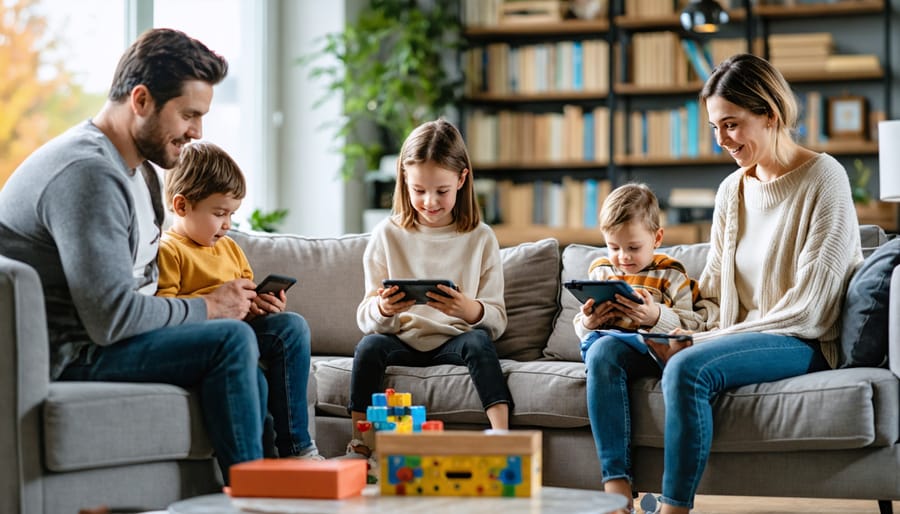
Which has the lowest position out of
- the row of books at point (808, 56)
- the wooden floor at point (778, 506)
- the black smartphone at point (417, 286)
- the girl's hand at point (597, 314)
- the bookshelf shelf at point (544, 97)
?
the wooden floor at point (778, 506)

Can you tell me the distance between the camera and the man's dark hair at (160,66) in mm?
A: 2354

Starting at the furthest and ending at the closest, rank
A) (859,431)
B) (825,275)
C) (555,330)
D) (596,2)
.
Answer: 1. (596,2)
2. (555,330)
3. (825,275)
4. (859,431)

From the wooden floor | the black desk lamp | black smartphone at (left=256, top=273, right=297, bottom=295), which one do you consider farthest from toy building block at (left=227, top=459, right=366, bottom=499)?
the black desk lamp

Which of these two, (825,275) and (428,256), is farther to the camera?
(428,256)

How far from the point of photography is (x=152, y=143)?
2.37 meters

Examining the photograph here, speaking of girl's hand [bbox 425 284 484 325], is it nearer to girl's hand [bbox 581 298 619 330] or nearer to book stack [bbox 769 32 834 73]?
girl's hand [bbox 581 298 619 330]

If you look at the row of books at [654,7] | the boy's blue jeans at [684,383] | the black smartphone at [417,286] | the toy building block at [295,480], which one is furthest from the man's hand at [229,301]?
the row of books at [654,7]

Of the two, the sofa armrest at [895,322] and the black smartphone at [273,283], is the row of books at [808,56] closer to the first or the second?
the sofa armrest at [895,322]

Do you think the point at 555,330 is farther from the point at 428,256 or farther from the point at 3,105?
the point at 3,105

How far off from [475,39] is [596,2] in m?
0.66

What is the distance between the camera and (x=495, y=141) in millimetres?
5812

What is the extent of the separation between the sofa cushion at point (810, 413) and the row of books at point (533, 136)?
3300 millimetres

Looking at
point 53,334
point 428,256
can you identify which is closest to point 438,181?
point 428,256

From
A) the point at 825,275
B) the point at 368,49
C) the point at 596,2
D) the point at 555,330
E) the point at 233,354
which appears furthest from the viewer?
the point at 596,2
